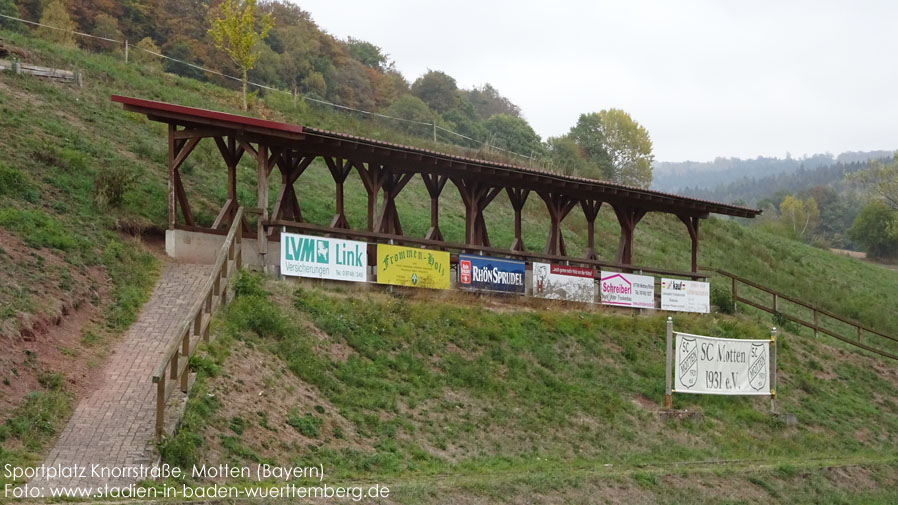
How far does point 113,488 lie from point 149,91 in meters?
27.5

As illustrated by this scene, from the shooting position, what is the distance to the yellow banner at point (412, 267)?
77.4 feet

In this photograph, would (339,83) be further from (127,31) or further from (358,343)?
(358,343)

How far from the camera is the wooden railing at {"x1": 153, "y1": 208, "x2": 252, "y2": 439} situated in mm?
Answer: 13719

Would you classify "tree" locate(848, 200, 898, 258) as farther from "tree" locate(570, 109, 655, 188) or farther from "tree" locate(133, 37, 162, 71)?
"tree" locate(133, 37, 162, 71)

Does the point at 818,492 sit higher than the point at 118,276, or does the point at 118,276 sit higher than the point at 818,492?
the point at 118,276

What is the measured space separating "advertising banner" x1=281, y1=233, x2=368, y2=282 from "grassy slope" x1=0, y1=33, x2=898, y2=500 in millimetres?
2846

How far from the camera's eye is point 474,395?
66.3 feet

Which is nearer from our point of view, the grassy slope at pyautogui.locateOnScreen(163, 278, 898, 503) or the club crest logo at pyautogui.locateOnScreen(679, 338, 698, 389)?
the grassy slope at pyautogui.locateOnScreen(163, 278, 898, 503)

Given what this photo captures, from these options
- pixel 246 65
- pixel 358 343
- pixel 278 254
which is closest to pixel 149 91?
pixel 246 65

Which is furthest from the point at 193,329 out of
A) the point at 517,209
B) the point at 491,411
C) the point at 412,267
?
the point at 517,209

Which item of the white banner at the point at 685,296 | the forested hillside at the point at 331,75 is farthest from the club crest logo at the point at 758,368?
the forested hillside at the point at 331,75

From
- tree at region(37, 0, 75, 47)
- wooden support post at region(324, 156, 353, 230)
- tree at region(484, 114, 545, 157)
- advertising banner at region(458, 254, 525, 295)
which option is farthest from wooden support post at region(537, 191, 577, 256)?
tree at region(484, 114, 545, 157)

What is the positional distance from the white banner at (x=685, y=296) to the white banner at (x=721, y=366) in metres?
4.84

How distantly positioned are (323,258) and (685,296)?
1238 cm
